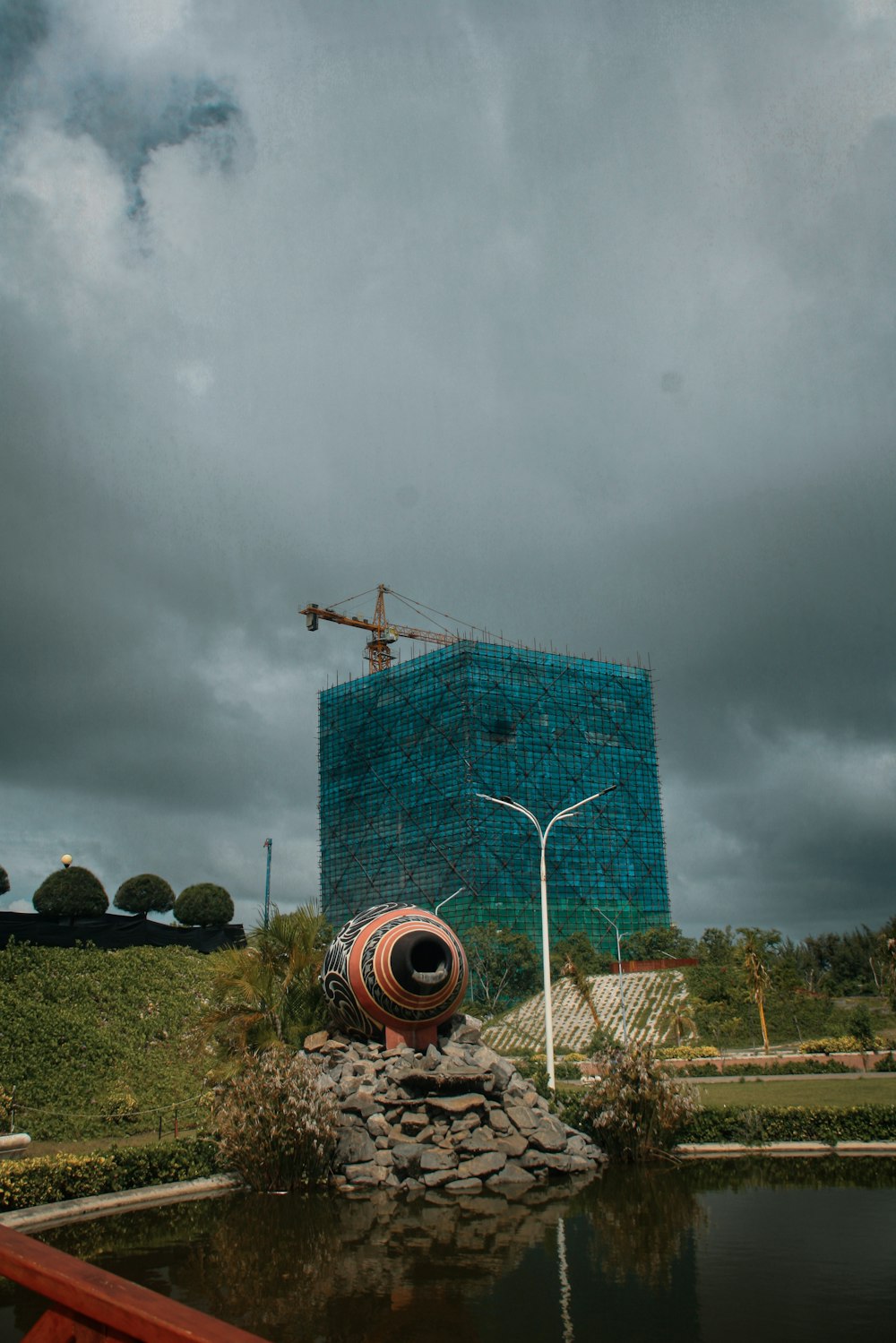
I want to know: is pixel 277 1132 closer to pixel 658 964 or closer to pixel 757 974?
pixel 757 974

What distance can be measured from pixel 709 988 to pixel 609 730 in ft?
140

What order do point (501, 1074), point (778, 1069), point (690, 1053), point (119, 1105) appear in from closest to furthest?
point (501, 1074)
point (119, 1105)
point (778, 1069)
point (690, 1053)

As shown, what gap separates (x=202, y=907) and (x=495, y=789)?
3906cm

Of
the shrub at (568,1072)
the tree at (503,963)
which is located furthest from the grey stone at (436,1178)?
the tree at (503,963)

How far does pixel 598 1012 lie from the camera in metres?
47.5

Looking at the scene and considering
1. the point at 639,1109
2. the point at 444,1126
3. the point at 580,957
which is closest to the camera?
the point at 444,1126

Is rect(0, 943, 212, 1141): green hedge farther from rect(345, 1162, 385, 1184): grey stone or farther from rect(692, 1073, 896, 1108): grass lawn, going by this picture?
rect(692, 1073, 896, 1108): grass lawn

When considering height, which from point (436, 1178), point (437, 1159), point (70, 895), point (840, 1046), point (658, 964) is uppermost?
point (70, 895)

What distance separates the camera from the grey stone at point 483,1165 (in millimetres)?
15781

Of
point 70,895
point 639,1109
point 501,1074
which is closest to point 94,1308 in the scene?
point 639,1109

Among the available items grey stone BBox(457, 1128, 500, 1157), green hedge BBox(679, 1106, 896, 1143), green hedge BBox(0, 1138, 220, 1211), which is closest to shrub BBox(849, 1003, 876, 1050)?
green hedge BBox(679, 1106, 896, 1143)

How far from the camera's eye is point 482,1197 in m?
14.8

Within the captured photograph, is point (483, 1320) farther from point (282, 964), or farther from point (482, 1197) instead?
point (282, 964)

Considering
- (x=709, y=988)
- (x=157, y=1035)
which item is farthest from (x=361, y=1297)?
(x=709, y=988)
